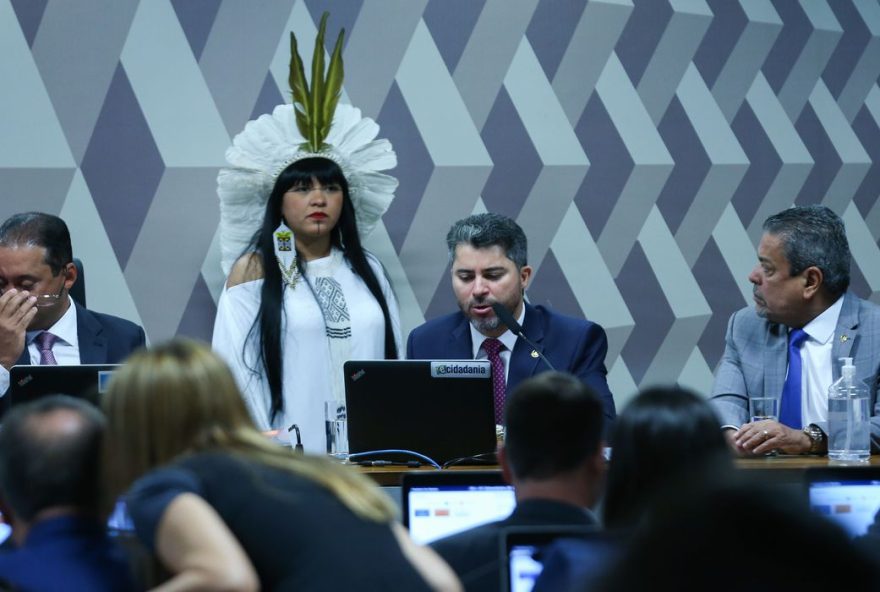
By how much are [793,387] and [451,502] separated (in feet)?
5.52

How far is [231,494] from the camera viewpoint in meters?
1.46

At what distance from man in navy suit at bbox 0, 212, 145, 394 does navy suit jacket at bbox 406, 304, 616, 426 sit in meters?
0.91

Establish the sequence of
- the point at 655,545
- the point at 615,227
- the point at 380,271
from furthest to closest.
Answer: the point at 615,227, the point at 380,271, the point at 655,545

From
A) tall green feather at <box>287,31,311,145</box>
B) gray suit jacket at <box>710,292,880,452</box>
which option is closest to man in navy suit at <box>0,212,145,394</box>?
tall green feather at <box>287,31,311,145</box>

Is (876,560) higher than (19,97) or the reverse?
the reverse

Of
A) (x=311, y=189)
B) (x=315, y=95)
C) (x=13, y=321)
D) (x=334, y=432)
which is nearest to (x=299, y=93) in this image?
(x=315, y=95)

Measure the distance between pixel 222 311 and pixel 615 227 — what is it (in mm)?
1737

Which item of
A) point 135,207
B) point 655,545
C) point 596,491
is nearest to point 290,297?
point 135,207

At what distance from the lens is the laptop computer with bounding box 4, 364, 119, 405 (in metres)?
2.78

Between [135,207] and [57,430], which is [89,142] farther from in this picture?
[57,430]

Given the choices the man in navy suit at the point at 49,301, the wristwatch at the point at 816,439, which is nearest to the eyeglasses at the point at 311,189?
the man in navy suit at the point at 49,301

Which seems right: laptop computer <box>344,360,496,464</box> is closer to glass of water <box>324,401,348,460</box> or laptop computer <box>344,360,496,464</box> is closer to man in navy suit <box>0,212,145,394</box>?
glass of water <box>324,401,348,460</box>

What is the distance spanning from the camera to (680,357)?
4.95 meters

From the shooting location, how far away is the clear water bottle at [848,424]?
117 inches
